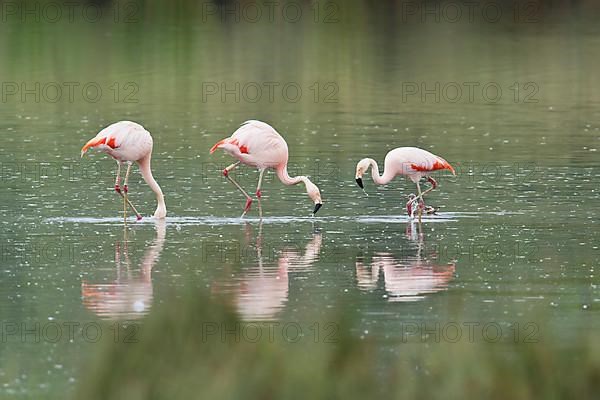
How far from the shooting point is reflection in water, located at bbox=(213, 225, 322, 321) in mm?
10109

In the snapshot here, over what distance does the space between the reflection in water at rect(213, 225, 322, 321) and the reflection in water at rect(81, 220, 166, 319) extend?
0.55 m

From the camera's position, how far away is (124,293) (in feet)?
34.9

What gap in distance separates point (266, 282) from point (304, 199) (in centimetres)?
467

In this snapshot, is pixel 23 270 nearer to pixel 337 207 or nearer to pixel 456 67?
pixel 337 207

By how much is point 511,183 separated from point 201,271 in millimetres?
5965

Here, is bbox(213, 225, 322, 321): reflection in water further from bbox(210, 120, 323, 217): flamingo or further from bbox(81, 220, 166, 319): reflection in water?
bbox(210, 120, 323, 217): flamingo
